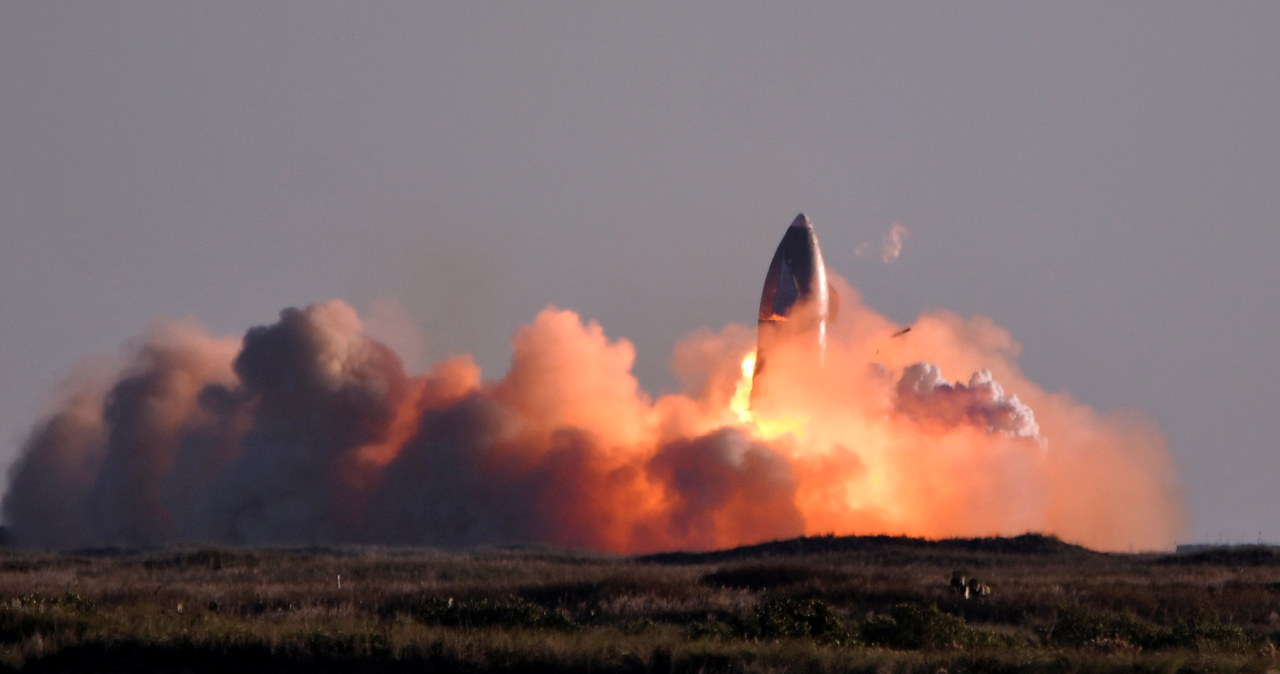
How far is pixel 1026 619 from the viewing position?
40969mm

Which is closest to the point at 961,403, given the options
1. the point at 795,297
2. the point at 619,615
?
the point at 795,297

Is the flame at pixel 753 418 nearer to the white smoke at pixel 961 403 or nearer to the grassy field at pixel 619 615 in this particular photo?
the white smoke at pixel 961 403

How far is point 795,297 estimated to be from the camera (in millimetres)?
88500

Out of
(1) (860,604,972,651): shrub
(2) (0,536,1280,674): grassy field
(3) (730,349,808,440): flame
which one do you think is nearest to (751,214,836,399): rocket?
(3) (730,349,808,440): flame

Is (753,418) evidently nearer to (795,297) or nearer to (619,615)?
(795,297)

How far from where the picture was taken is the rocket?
88562 millimetres

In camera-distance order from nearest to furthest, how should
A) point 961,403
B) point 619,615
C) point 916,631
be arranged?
1. point 916,631
2. point 619,615
3. point 961,403

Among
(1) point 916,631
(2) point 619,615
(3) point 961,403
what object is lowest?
(1) point 916,631

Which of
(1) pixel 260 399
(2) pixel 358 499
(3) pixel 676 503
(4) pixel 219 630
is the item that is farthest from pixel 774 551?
(4) pixel 219 630

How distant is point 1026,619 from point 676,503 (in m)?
43.8

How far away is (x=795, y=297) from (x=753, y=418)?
694cm

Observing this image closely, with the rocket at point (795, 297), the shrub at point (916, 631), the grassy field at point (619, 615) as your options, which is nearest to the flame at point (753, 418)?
the rocket at point (795, 297)

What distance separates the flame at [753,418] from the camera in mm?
89562

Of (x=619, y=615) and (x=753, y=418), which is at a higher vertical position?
(x=753, y=418)
